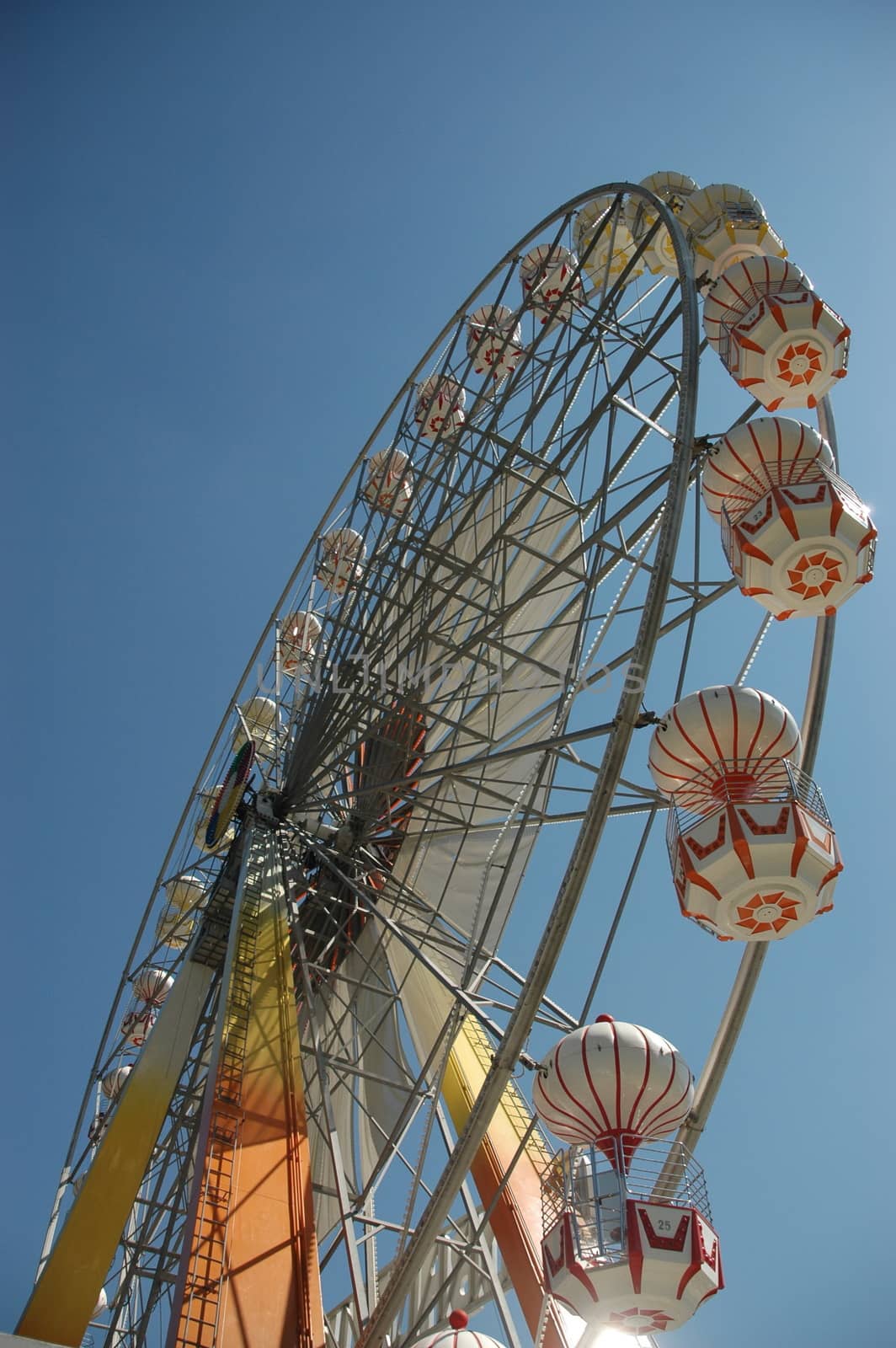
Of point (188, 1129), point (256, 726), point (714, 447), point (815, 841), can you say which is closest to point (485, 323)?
point (714, 447)

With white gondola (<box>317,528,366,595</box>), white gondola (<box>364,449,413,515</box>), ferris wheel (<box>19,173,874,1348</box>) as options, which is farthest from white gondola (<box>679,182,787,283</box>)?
white gondola (<box>317,528,366,595</box>)

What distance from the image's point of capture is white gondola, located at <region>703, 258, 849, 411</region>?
10.3 meters

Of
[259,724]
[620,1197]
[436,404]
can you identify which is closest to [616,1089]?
[620,1197]

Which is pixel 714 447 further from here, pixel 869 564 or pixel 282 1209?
pixel 282 1209

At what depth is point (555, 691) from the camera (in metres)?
13.0

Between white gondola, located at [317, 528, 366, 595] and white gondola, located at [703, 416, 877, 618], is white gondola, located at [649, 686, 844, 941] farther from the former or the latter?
white gondola, located at [317, 528, 366, 595]

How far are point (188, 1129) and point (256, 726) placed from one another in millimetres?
8885

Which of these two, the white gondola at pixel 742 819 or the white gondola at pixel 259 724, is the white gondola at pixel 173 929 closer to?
the white gondola at pixel 259 724

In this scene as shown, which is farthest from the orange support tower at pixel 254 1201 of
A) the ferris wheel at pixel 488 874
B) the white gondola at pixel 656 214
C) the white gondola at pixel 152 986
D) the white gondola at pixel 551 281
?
the white gondola at pixel 656 214

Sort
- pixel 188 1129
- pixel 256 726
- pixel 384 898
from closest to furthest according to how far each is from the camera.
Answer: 1. pixel 188 1129
2. pixel 384 898
3. pixel 256 726

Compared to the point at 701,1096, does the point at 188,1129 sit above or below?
below

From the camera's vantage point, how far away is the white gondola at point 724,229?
11883mm

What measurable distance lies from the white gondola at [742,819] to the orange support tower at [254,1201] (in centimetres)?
396

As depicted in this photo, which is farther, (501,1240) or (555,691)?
(555,691)
